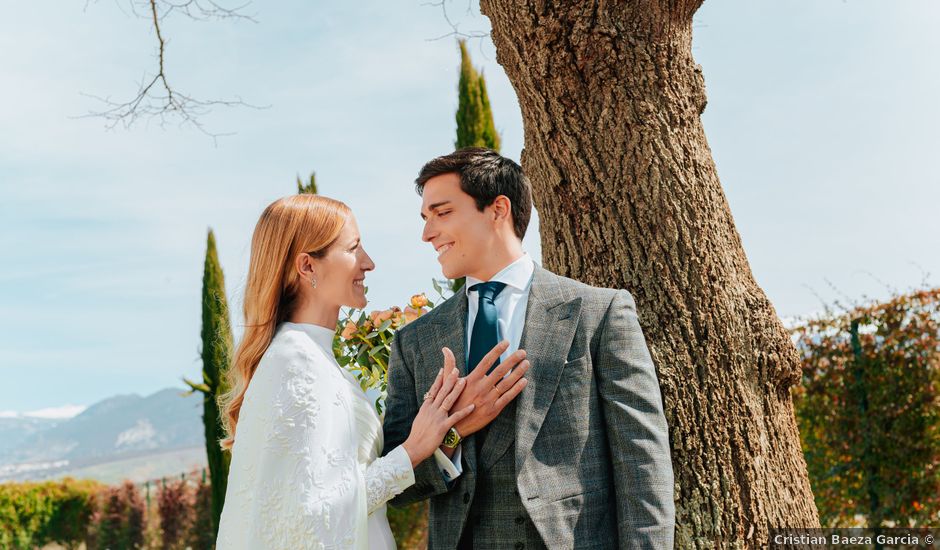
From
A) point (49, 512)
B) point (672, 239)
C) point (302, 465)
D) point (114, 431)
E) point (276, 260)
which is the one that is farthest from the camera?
point (114, 431)

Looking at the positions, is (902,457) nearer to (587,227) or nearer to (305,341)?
(587,227)

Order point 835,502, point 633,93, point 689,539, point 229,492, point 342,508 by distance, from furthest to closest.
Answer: point 835,502, point 633,93, point 689,539, point 229,492, point 342,508

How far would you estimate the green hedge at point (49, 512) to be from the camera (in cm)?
1350

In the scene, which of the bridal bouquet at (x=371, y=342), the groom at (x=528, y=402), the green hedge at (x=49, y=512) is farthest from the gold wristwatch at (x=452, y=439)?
the green hedge at (x=49, y=512)

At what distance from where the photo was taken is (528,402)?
231cm

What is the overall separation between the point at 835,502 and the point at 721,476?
4.31m

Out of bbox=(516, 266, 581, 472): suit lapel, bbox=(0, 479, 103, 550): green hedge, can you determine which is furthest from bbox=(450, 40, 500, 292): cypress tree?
bbox=(0, 479, 103, 550): green hedge

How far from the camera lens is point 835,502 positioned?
678 cm

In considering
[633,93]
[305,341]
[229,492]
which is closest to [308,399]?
[305,341]

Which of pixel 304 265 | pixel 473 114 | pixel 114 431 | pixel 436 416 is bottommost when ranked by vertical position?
pixel 436 416

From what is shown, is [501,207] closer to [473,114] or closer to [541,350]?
[541,350]

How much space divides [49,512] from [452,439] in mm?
13528

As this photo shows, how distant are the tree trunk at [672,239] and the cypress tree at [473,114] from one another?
23.3 ft

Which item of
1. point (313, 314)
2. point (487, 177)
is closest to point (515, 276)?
point (487, 177)
